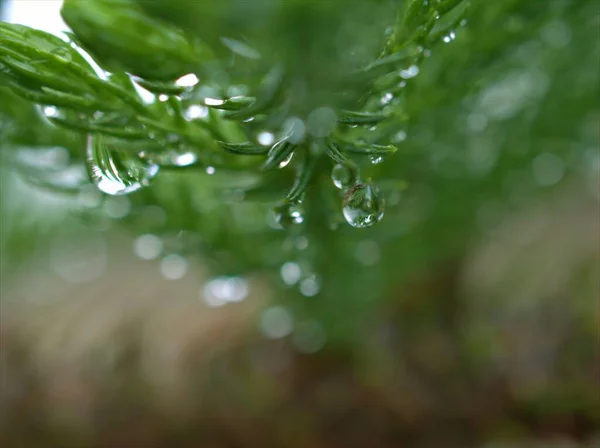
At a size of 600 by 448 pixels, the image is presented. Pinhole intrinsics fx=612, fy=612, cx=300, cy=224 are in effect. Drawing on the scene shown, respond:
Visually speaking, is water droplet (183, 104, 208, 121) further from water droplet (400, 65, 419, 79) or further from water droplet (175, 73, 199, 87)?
water droplet (400, 65, 419, 79)

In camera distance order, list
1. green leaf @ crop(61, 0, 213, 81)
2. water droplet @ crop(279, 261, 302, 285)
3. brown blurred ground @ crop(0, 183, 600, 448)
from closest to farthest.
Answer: green leaf @ crop(61, 0, 213, 81) → water droplet @ crop(279, 261, 302, 285) → brown blurred ground @ crop(0, 183, 600, 448)

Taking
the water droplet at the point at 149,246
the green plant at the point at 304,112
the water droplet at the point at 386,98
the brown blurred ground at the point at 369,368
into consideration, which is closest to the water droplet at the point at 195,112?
the green plant at the point at 304,112

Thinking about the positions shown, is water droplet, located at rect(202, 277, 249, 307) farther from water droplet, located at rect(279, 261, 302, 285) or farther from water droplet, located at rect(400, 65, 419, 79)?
water droplet, located at rect(400, 65, 419, 79)

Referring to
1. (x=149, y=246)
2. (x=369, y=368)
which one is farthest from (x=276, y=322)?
(x=149, y=246)

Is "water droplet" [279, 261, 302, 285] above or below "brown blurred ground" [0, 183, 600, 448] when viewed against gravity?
above

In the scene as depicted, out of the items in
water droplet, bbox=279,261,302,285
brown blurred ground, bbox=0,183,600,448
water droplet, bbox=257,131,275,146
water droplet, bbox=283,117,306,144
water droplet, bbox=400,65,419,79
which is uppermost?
water droplet, bbox=400,65,419,79

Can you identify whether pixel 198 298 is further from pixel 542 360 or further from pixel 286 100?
pixel 286 100

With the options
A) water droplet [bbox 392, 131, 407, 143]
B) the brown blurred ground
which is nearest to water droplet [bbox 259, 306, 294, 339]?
the brown blurred ground

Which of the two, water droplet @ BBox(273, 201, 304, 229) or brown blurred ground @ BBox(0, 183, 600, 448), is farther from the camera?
brown blurred ground @ BBox(0, 183, 600, 448)

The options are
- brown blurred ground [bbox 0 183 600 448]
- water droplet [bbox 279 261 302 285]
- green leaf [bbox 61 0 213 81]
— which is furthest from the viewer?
brown blurred ground [bbox 0 183 600 448]
